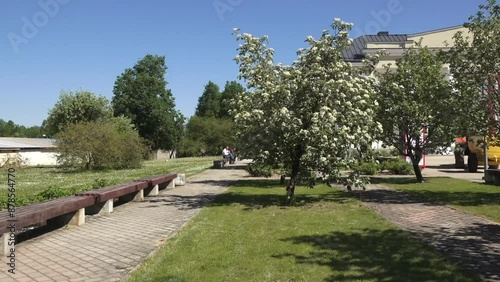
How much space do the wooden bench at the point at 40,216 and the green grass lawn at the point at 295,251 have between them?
205cm

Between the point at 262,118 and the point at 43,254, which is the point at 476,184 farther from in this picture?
the point at 43,254

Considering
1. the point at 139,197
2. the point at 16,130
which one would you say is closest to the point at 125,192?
the point at 139,197

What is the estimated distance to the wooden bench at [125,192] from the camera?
33.3 feet

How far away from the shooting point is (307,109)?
10875mm

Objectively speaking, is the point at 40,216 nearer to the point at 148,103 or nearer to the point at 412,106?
the point at 412,106

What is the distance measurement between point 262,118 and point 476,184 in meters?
9.52

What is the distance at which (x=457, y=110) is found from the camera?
478 inches

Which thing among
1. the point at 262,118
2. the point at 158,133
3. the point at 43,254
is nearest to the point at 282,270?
the point at 43,254

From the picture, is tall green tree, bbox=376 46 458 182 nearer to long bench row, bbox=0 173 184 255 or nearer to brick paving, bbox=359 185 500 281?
brick paving, bbox=359 185 500 281

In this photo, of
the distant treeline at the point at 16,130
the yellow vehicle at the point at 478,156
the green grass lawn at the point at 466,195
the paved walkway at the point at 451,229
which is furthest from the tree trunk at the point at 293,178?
the distant treeline at the point at 16,130

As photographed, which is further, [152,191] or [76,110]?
[76,110]

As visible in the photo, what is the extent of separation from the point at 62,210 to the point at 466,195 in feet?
34.7

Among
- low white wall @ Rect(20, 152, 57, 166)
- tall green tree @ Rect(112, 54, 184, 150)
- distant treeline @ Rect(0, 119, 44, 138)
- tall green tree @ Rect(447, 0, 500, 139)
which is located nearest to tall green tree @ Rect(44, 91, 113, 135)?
low white wall @ Rect(20, 152, 57, 166)

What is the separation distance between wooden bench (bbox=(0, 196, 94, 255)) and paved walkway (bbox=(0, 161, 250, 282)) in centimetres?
26
